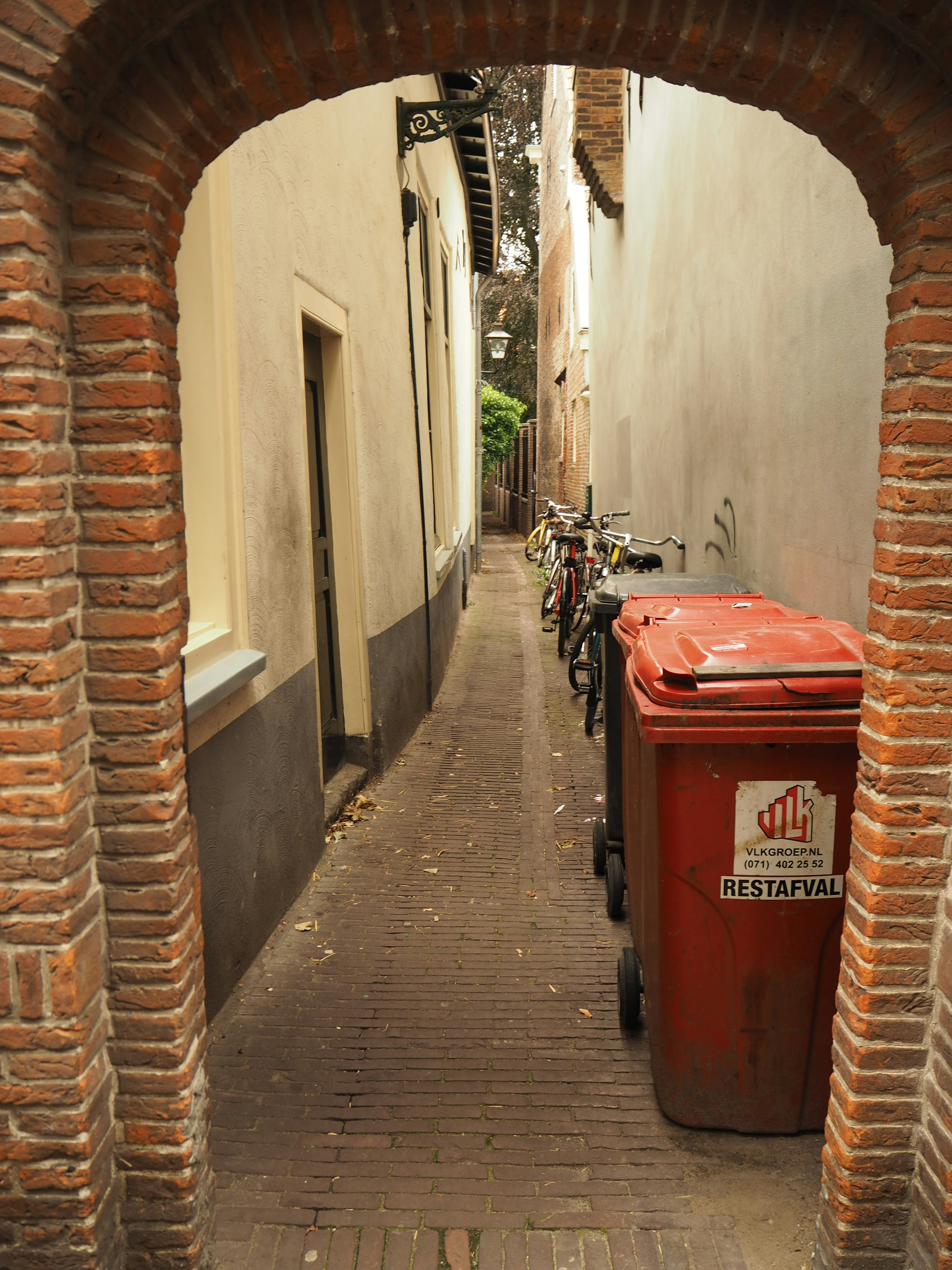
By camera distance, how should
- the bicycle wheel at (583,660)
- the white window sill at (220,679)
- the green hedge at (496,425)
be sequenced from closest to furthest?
the white window sill at (220,679) < the bicycle wheel at (583,660) < the green hedge at (496,425)

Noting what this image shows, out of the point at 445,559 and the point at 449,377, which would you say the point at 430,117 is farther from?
the point at 449,377

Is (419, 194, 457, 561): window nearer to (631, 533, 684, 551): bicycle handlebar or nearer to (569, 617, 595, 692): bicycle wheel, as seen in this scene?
(569, 617, 595, 692): bicycle wheel

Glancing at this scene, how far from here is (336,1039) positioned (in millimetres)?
3736

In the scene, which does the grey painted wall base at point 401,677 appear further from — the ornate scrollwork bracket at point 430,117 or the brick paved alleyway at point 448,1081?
the ornate scrollwork bracket at point 430,117

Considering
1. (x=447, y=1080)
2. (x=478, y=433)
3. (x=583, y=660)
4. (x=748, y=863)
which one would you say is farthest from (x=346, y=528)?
(x=478, y=433)

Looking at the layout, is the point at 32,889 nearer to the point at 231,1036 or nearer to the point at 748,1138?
the point at 231,1036

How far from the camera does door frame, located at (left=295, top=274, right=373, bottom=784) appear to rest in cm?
625

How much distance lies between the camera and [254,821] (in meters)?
4.24

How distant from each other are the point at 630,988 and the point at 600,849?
1.50 meters

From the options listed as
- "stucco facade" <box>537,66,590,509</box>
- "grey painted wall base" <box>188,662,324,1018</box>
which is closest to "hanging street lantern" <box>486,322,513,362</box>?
"stucco facade" <box>537,66,590,509</box>

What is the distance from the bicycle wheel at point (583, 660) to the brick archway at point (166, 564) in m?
6.01

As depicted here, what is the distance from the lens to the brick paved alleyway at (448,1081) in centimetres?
278

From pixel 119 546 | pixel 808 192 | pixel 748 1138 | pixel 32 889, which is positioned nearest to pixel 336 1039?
pixel 748 1138

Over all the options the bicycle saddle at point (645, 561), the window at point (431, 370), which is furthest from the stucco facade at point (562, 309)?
the bicycle saddle at point (645, 561)
